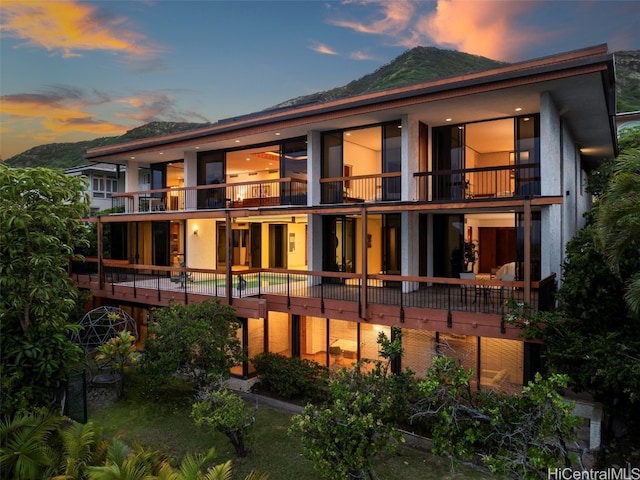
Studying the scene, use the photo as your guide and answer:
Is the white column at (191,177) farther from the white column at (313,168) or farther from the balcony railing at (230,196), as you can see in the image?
the white column at (313,168)

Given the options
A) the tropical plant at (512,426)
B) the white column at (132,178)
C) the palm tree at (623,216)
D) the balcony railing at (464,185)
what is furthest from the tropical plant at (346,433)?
the white column at (132,178)

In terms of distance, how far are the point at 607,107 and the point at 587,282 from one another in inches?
298

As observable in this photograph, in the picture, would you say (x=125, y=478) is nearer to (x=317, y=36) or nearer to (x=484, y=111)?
(x=484, y=111)

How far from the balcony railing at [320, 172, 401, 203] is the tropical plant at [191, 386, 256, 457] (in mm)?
8974

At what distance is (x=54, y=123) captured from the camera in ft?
104

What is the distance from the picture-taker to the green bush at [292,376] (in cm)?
1205

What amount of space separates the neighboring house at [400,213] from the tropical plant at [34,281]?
4930mm

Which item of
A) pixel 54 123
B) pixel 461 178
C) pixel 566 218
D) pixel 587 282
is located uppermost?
pixel 54 123

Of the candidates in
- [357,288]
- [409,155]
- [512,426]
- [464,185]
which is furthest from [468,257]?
[512,426]

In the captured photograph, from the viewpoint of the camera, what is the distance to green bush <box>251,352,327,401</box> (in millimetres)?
12047

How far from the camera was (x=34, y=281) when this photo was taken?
9.74 meters

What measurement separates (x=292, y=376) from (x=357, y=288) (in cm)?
411

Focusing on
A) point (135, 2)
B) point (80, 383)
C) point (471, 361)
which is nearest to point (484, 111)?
point (471, 361)

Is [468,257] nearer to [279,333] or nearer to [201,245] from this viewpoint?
[279,333]
